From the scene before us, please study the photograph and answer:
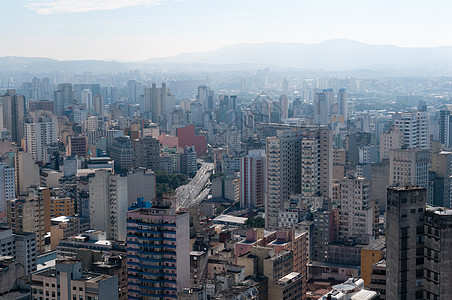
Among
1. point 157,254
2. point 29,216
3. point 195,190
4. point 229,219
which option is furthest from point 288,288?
point 195,190

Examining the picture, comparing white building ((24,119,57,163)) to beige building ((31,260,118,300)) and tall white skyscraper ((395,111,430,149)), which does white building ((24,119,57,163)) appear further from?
beige building ((31,260,118,300))

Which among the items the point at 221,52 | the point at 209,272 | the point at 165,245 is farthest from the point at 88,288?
the point at 221,52

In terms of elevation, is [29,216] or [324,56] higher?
[324,56]

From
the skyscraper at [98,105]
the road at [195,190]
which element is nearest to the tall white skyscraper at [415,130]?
the road at [195,190]

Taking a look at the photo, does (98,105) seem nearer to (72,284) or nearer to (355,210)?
(355,210)

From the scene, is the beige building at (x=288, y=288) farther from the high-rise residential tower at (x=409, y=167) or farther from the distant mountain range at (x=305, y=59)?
the distant mountain range at (x=305, y=59)

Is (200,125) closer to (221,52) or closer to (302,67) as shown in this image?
(302,67)
